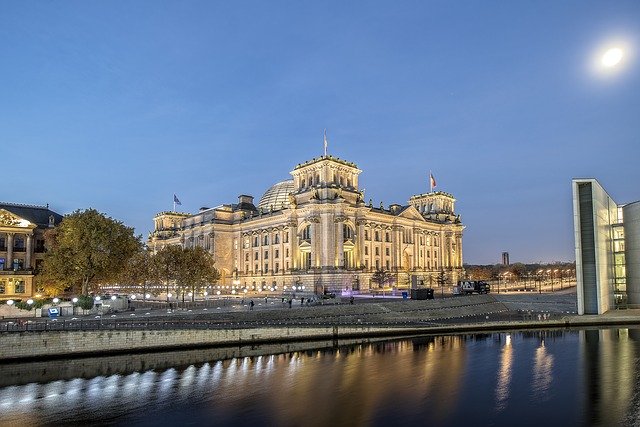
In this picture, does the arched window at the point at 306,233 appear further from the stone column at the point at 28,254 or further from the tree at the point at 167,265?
the stone column at the point at 28,254

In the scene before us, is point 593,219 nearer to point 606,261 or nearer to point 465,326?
point 606,261

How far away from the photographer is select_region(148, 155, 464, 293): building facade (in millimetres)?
115000

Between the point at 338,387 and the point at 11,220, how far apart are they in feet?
265

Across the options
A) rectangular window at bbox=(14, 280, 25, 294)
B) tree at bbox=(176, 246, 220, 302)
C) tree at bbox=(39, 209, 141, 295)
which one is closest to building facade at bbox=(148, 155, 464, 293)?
tree at bbox=(176, 246, 220, 302)

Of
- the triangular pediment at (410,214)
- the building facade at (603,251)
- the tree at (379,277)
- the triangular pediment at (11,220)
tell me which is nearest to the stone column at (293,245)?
the tree at (379,277)

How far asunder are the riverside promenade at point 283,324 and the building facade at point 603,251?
4043mm

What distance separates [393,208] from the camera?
146 meters

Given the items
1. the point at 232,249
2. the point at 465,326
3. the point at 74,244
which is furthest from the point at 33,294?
the point at 465,326

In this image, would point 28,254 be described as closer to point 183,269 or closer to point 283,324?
point 183,269

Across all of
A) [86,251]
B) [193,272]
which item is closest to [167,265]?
[193,272]

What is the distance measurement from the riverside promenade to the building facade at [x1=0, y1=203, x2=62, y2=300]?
Result: 127 ft

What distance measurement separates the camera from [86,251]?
70000 millimetres

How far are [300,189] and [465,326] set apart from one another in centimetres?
6633

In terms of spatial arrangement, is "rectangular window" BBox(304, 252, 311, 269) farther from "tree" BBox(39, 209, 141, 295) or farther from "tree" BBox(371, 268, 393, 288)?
"tree" BBox(39, 209, 141, 295)
